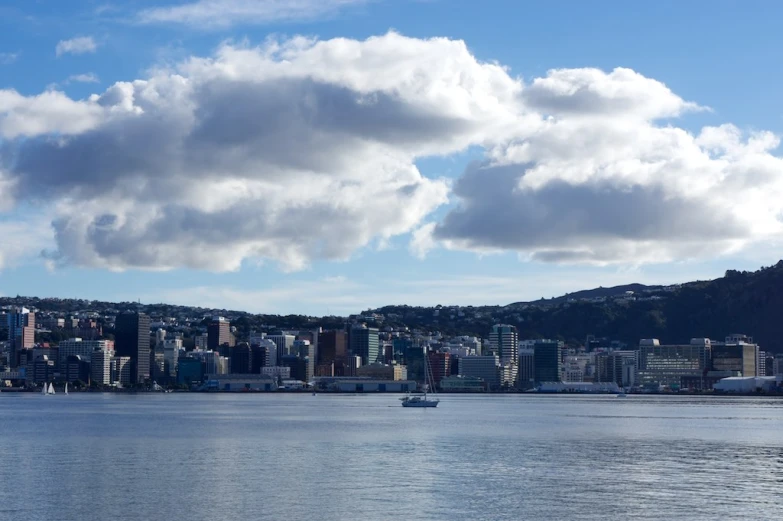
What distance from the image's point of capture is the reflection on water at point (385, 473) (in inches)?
1718

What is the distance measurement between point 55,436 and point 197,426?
15.6 m

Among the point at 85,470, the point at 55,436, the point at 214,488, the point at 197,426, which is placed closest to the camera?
the point at 214,488

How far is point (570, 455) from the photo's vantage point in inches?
2539

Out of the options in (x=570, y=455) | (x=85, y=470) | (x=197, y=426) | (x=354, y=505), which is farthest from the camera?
(x=197, y=426)

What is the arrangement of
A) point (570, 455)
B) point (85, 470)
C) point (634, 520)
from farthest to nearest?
point (570, 455) < point (85, 470) < point (634, 520)

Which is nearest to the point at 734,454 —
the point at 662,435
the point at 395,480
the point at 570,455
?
the point at 570,455

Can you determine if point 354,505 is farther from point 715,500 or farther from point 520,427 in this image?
point 520,427

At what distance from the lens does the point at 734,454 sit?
6562cm

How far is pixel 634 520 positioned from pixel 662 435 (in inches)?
1687

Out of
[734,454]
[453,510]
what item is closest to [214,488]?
[453,510]

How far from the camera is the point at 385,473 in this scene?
178 ft

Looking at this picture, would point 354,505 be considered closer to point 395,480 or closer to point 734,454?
point 395,480

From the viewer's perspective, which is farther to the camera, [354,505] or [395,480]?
[395,480]

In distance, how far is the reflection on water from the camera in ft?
143
